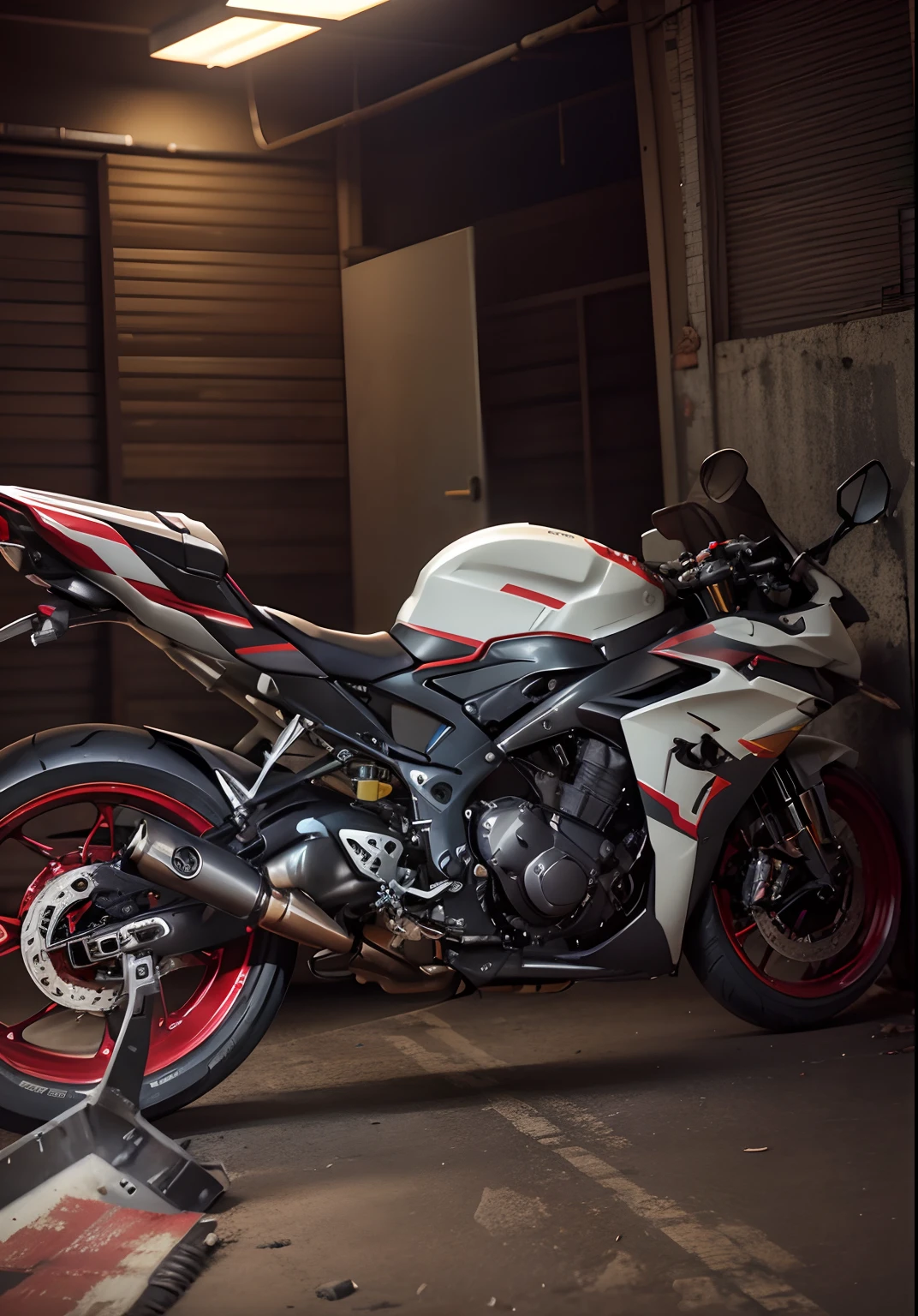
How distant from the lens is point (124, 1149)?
258cm

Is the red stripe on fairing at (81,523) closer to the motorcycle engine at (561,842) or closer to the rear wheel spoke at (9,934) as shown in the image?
the rear wheel spoke at (9,934)

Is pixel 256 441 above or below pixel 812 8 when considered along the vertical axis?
below

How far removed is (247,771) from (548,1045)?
1080 millimetres

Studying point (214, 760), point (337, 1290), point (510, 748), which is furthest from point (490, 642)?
point (337, 1290)

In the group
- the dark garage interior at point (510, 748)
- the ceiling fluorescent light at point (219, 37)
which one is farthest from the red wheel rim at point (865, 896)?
the ceiling fluorescent light at point (219, 37)

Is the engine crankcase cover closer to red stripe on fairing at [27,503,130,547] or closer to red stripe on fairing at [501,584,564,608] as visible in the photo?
red stripe on fairing at [501,584,564,608]

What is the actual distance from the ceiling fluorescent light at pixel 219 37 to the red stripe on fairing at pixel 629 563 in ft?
7.77

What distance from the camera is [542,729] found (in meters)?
3.06

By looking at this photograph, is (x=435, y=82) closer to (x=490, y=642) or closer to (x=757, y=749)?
(x=490, y=642)

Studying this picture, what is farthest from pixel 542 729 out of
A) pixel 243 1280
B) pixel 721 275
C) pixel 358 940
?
pixel 721 275

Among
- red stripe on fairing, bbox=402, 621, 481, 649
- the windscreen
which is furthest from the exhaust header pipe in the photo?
the windscreen

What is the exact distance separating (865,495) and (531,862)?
1118 mm

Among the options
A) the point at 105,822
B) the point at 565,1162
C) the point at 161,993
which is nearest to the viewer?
the point at 565,1162

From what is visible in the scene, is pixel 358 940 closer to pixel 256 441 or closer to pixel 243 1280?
pixel 243 1280
